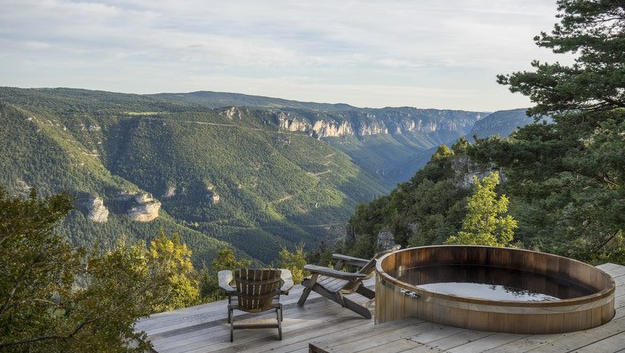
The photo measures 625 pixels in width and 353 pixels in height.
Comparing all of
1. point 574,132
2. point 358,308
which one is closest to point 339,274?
point 358,308

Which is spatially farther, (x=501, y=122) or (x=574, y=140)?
(x=501, y=122)

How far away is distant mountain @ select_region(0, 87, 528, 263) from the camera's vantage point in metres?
89.2

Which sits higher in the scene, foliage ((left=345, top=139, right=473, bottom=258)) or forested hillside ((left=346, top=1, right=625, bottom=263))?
forested hillside ((left=346, top=1, right=625, bottom=263))

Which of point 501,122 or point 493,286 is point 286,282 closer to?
point 493,286

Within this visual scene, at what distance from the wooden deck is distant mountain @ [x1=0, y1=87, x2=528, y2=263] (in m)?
69.4

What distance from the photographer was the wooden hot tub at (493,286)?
3.13m

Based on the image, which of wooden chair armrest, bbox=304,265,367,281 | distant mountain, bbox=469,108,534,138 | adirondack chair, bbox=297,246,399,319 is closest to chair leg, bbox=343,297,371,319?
adirondack chair, bbox=297,246,399,319

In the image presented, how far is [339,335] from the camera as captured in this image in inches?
128

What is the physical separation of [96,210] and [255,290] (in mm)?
90810

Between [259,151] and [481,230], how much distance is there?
387 ft

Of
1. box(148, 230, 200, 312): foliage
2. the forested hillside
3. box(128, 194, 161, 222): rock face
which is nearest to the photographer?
the forested hillside

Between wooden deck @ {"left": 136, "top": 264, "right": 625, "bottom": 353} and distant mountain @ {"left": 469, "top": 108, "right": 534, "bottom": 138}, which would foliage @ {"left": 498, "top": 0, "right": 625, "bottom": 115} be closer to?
wooden deck @ {"left": 136, "top": 264, "right": 625, "bottom": 353}

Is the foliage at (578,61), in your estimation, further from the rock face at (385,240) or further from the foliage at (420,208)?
the rock face at (385,240)

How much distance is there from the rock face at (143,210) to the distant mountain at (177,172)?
0.19 m
